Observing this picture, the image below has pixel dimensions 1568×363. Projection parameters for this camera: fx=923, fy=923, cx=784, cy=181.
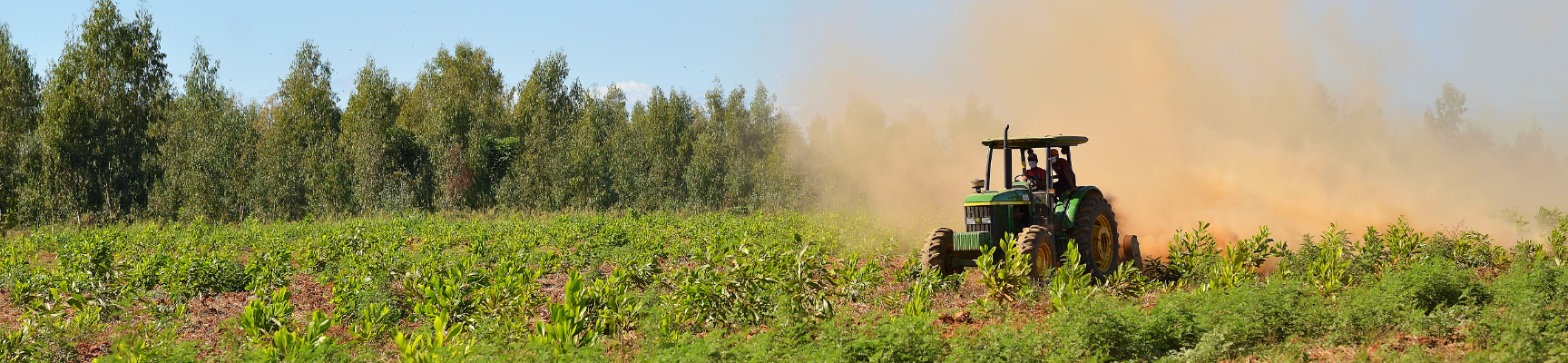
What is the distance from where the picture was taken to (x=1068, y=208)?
10.7m

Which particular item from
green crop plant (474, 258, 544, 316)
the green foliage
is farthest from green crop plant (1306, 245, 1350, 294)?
green crop plant (474, 258, 544, 316)

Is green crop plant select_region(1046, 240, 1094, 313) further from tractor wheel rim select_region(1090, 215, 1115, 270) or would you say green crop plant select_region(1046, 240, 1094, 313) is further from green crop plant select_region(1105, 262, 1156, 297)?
tractor wheel rim select_region(1090, 215, 1115, 270)

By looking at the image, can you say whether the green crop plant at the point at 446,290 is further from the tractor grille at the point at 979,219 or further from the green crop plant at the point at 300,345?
the tractor grille at the point at 979,219

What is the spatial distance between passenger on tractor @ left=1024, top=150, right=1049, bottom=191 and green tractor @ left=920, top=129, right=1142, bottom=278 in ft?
0.04

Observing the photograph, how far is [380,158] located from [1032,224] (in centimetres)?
3566

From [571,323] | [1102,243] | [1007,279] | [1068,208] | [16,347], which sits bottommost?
[16,347]

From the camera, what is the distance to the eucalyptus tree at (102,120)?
35.3 metres

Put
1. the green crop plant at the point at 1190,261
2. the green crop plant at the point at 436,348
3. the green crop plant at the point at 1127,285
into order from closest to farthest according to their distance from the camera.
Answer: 1. the green crop plant at the point at 436,348
2. the green crop plant at the point at 1127,285
3. the green crop plant at the point at 1190,261

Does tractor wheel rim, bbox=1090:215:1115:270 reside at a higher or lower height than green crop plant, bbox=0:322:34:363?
higher

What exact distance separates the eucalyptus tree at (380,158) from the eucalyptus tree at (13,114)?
11.4 m

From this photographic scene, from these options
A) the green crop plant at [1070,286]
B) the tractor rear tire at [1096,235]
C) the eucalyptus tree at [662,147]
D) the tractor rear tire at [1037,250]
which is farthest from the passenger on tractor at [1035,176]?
the eucalyptus tree at [662,147]

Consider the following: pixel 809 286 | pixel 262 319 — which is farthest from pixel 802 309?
pixel 262 319

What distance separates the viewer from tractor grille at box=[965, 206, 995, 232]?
33.9 ft

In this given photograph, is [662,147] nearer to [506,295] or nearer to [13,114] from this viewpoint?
[13,114]
